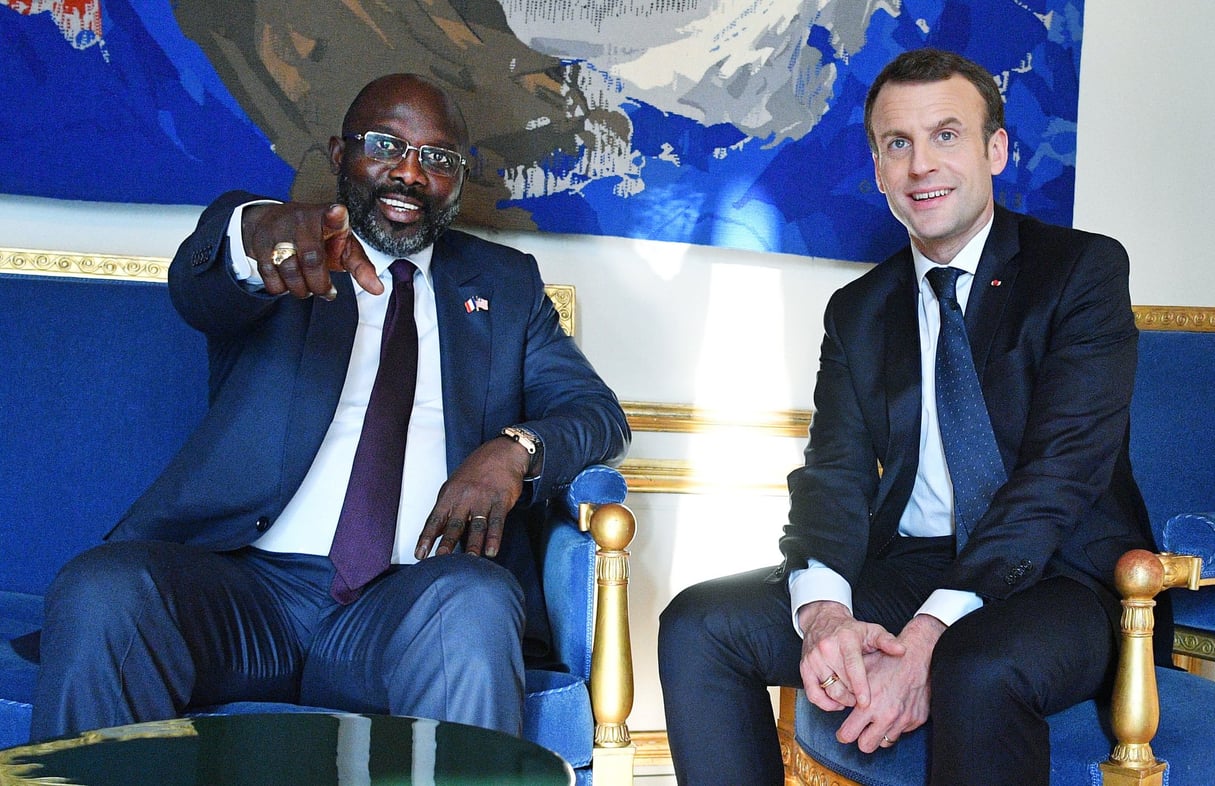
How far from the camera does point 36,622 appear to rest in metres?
2.16

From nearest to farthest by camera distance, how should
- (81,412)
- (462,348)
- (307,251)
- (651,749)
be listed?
(307,251)
(462,348)
(81,412)
(651,749)

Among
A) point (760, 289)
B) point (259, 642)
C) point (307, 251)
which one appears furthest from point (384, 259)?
point (760, 289)

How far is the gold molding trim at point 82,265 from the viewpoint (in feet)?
8.34

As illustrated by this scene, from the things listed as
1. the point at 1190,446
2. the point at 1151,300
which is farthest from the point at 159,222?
the point at 1151,300

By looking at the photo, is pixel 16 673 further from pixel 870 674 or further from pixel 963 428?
pixel 963 428

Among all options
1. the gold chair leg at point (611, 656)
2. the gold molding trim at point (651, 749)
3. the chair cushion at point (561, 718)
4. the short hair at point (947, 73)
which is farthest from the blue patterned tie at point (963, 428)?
the gold molding trim at point (651, 749)

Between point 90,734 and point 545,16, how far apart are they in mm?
2066

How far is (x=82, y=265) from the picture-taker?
257cm

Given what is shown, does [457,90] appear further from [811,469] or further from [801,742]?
[801,742]

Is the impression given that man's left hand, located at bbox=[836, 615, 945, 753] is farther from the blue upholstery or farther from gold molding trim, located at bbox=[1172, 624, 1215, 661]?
gold molding trim, located at bbox=[1172, 624, 1215, 661]

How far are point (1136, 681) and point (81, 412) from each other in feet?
6.58

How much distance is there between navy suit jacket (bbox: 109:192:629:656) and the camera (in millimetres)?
2082

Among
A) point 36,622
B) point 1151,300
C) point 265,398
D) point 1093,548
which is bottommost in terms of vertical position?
point 36,622

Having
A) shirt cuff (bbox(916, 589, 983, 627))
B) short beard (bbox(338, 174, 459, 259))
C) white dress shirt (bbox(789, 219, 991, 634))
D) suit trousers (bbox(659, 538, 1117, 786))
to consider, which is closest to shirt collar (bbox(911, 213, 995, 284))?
white dress shirt (bbox(789, 219, 991, 634))
